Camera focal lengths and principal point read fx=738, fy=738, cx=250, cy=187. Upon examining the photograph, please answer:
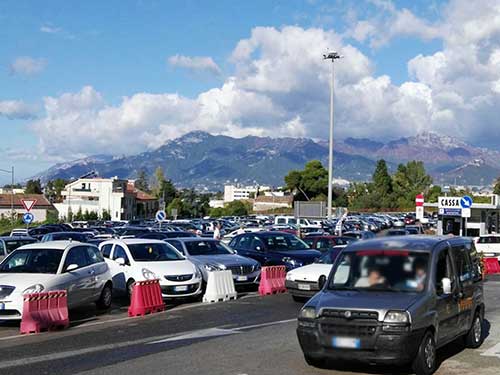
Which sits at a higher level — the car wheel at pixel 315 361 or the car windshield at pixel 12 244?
the car windshield at pixel 12 244

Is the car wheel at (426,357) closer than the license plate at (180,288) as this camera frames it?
Yes

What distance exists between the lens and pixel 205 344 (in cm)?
1181

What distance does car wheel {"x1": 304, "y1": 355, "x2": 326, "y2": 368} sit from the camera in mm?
9463

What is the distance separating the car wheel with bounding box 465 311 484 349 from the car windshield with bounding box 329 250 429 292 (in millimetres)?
2082

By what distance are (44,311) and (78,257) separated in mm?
2597

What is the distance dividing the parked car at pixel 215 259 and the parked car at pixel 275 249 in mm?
2207

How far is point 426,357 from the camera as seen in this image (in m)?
9.09

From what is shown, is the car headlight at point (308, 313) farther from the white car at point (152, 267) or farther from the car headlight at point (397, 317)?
the white car at point (152, 267)

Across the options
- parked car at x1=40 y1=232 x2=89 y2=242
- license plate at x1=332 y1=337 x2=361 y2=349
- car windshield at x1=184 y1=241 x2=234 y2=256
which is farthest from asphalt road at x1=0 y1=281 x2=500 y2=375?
parked car at x1=40 y1=232 x2=89 y2=242

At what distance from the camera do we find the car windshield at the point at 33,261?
1517 cm

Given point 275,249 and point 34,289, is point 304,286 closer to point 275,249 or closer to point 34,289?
point 275,249

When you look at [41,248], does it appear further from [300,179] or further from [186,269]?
[300,179]

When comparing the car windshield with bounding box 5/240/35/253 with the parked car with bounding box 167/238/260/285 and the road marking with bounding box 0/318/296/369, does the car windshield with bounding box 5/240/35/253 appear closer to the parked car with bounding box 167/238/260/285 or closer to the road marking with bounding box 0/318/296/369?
the parked car with bounding box 167/238/260/285

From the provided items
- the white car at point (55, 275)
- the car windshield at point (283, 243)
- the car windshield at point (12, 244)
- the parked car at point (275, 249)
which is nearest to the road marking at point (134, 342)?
the white car at point (55, 275)
